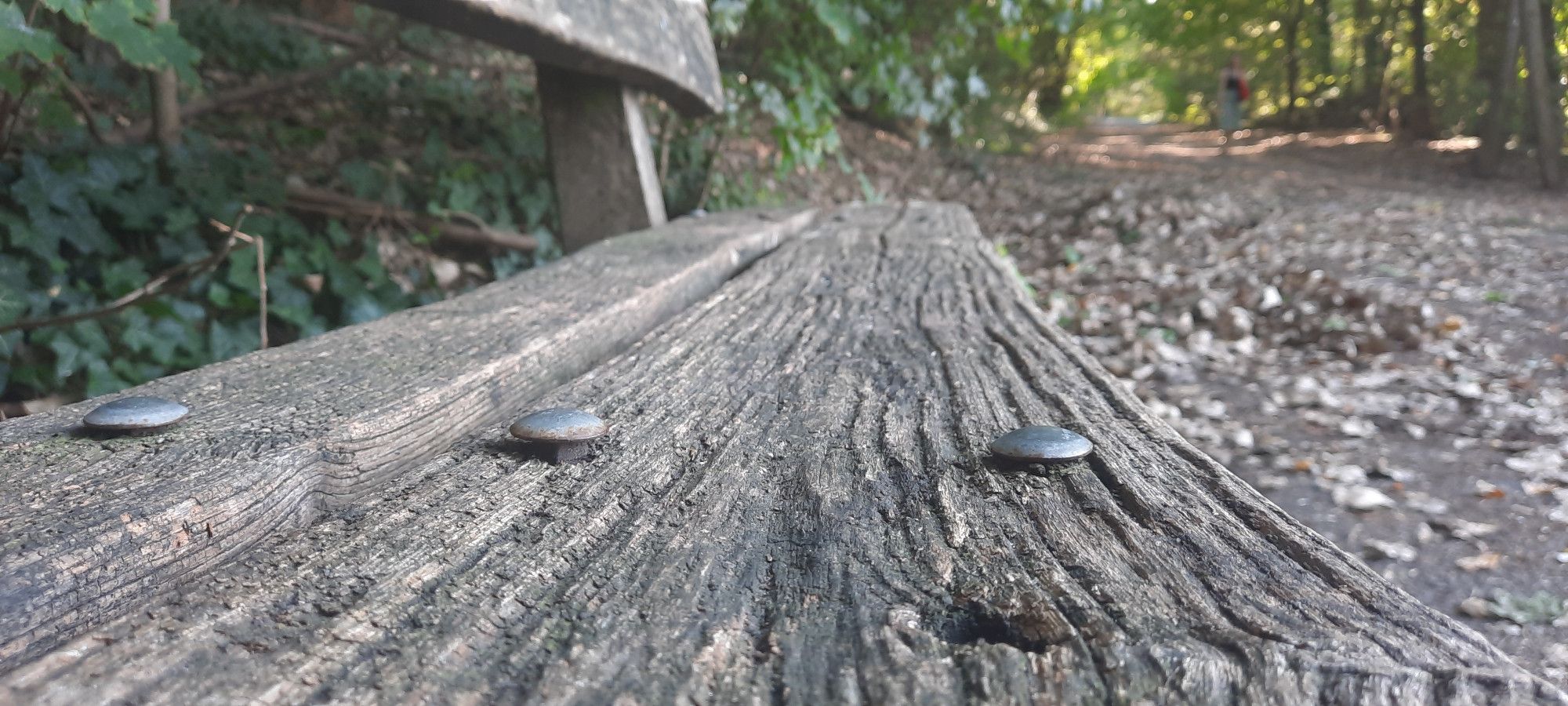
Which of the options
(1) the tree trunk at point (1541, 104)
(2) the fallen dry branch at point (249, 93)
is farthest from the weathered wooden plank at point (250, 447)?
(1) the tree trunk at point (1541, 104)

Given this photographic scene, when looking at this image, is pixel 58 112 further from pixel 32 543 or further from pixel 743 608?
pixel 743 608

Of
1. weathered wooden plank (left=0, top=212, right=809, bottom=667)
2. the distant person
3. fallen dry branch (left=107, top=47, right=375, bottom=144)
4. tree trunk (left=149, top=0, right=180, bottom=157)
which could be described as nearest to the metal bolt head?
weathered wooden plank (left=0, top=212, right=809, bottom=667)

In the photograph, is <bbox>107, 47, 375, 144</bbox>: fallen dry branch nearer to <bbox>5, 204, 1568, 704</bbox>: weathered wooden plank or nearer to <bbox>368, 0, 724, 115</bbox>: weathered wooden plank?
<bbox>368, 0, 724, 115</bbox>: weathered wooden plank

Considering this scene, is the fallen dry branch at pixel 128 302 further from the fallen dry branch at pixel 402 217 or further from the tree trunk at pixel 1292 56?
the tree trunk at pixel 1292 56

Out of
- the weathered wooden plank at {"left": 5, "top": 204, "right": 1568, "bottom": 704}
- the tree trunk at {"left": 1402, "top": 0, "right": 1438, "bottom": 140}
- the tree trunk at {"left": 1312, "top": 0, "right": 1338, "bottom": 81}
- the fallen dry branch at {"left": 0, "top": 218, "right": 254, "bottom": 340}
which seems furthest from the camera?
the tree trunk at {"left": 1312, "top": 0, "right": 1338, "bottom": 81}

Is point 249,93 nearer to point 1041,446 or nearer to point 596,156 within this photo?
point 596,156

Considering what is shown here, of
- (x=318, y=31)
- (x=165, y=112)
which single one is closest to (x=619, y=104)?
(x=165, y=112)
